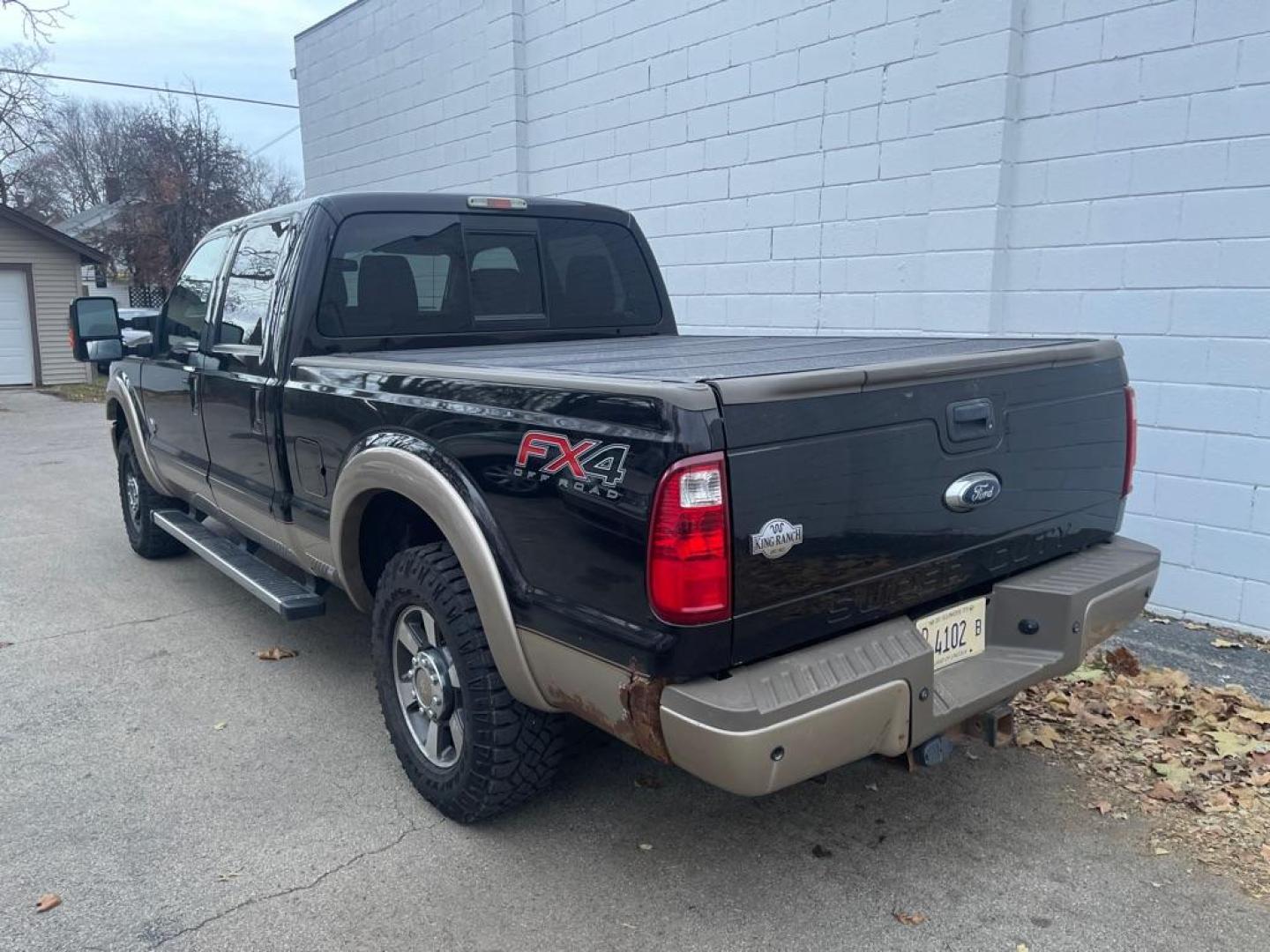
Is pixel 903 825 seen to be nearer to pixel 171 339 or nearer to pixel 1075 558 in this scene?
pixel 1075 558

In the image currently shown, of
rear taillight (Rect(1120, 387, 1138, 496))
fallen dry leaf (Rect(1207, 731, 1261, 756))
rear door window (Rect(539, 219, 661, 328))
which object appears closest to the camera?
rear taillight (Rect(1120, 387, 1138, 496))

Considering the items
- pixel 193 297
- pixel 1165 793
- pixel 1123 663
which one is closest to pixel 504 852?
pixel 1165 793

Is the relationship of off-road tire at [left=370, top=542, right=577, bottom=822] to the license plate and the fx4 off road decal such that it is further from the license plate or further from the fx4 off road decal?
the license plate

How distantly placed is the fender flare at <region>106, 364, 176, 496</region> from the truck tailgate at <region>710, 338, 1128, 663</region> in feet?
15.1

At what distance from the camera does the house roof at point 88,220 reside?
3341cm

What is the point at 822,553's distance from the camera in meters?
2.58

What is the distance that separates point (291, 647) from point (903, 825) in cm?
321

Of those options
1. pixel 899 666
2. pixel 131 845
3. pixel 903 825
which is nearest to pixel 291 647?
pixel 131 845

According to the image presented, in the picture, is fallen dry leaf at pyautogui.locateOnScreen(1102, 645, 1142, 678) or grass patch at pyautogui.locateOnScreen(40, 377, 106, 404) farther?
grass patch at pyautogui.locateOnScreen(40, 377, 106, 404)

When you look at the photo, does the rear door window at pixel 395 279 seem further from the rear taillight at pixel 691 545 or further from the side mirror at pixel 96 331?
the side mirror at pixel 96 331

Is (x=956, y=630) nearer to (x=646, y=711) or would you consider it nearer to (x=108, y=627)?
(x=646, y=711)

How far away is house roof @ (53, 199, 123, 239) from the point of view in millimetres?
33406

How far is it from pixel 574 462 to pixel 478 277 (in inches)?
89.5

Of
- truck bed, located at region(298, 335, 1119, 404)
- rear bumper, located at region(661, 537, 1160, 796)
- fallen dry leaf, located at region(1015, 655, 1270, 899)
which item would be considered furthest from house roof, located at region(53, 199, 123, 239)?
rear bumper, located at region(661, 537, 1160, 796)
